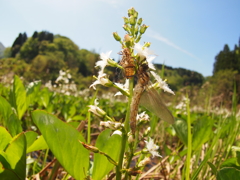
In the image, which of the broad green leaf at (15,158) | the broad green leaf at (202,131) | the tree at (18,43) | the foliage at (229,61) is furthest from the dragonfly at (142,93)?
the tree at (18,43)

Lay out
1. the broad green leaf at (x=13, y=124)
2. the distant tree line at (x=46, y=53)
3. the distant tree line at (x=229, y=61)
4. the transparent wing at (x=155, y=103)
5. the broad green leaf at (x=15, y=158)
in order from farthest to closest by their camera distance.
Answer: the distant tree line at (x=46, y=53)
the distant tree line at (x=229, y=61)
the broad green leaf at (x=13, y=124)
the transparent wing at (x=155, y=103)
the broad green leaf at (x=15, y=158)

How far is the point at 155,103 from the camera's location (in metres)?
1.20

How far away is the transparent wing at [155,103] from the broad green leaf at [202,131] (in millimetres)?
1345

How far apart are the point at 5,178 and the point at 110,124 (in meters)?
0.56

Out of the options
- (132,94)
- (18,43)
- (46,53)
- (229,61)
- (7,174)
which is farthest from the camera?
(18,43)

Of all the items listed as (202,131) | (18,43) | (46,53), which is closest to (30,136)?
(202,131)

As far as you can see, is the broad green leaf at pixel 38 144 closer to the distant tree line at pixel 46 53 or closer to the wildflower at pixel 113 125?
the wildflower at pixel 113 125

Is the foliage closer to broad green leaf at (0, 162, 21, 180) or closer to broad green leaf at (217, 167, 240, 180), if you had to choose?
broad green leaf at (217, 167, 240, 180)

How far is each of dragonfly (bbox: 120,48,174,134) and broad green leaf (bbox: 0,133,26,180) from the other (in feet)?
1.70

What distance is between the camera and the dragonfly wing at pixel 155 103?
1.17m

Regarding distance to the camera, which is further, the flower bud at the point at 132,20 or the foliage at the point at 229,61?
the foliage at the point at 229,61

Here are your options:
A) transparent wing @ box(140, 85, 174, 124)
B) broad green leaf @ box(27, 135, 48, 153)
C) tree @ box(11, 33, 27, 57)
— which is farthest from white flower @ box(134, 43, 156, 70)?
tree @ box(11, 33, 27, 57)

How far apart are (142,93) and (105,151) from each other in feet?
1.32

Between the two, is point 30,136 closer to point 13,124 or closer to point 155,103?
point 13,124
